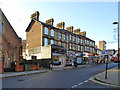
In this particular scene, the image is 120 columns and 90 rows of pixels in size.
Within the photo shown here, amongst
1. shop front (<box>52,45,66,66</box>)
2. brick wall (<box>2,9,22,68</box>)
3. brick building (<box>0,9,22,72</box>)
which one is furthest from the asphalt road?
shop front (<box>52,45,66,66</box>)

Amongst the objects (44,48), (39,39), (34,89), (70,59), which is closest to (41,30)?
(39,39)

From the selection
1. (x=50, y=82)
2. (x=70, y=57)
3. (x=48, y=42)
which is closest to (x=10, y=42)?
(x=48, y=42)

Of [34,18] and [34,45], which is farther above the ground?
[34,18]

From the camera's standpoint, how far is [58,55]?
1193 inches

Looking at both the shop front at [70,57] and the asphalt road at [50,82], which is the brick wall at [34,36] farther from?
the asphalt road at [50,82]

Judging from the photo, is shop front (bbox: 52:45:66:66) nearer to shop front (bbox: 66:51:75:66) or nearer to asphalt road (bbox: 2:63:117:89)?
shop front (bbox: 66:51:75:66)

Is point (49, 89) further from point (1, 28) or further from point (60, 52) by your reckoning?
point (60, 52)

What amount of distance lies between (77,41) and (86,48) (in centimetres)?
761

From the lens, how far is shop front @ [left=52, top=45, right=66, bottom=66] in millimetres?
27884

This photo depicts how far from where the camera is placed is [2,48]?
1909 centimetres

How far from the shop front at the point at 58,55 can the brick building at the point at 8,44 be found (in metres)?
8.02

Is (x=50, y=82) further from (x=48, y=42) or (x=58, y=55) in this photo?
(x=48, y=42)

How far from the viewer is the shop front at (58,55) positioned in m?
27.9

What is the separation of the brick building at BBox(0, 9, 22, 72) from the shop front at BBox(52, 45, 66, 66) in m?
8.02
